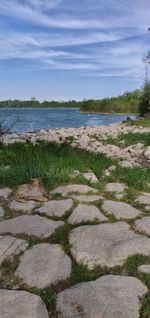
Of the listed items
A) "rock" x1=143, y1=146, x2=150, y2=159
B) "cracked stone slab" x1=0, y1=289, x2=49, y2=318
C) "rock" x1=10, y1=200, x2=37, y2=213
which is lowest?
"rock" x1=143, y1=146, x2=150, y2=159

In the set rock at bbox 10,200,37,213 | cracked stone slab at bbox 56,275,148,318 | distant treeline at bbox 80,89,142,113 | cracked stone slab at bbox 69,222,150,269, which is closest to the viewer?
cracked stone slab at bbox 56,275,148,318

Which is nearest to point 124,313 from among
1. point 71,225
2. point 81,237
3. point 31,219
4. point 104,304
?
point 104,304

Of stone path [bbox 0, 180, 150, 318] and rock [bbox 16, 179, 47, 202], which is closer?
stone path [bbox 0, 180, 150, 318]

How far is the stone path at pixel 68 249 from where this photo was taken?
255cm

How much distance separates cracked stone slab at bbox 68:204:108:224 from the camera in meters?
3.91

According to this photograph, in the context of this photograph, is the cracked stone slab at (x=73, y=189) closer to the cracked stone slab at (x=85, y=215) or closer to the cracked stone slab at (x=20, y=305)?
the cracked stone slab at (x=85, y=215)

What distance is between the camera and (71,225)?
3.80m

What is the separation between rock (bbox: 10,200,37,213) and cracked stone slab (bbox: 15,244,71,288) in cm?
94

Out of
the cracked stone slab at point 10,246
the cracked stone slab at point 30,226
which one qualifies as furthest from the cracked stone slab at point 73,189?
the cracked stone slab at point 10,246


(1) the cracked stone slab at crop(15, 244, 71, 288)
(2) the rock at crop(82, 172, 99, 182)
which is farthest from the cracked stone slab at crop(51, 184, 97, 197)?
(1) the cracked stone slab at crop(15, 244, 71, 288)

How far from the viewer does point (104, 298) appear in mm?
2576

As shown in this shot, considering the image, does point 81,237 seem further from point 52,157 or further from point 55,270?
point 52,157

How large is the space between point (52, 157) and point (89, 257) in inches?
128

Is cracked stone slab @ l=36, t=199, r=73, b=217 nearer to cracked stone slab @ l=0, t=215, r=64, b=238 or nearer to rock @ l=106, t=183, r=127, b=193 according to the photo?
cracked stone slab @ l=0, t=215, r=64, b=238
